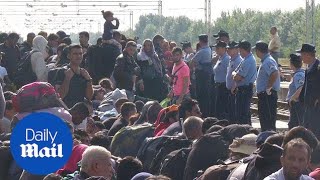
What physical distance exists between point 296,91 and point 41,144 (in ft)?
34.6

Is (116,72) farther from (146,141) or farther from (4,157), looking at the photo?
(4,157)

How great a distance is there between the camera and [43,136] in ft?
19.0

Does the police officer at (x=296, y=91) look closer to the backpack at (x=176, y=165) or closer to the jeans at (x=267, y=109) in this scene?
the jeans at (x=267, y=109)

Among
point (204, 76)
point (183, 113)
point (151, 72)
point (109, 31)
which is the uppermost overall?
point (109, 31)

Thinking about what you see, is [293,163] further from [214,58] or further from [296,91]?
[214,58]

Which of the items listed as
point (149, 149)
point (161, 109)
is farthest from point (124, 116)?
point (149, 149)

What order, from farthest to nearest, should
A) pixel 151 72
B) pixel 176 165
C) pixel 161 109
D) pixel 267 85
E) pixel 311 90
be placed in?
pixel 151 72 < pixel 267 85 < pixel 311 90 < pixel 161 109 < pixel 176 165

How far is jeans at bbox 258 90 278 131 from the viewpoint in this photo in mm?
16844

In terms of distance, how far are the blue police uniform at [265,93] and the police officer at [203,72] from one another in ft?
10.8

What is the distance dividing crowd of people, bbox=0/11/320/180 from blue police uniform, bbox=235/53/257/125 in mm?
17

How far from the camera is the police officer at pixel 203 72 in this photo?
20495 mm

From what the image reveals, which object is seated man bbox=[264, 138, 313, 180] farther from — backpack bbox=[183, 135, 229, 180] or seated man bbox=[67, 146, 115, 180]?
backpack bbox=[183, 135, 229, 180]

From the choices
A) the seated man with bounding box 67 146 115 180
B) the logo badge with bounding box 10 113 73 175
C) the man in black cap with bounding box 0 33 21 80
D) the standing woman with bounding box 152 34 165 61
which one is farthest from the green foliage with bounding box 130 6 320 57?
the logo badge with bounding box 10 113 73 175

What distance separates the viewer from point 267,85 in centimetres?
1662
